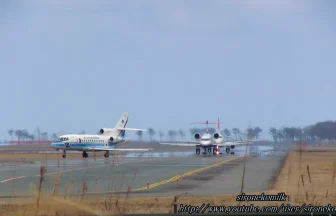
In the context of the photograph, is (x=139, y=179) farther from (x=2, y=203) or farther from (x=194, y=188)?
(x=2, y=203)

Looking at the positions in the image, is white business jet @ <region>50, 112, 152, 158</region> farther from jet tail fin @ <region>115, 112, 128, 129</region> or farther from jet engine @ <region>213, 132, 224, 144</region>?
jet engine @ <region>213, 132, 224, 144</region>

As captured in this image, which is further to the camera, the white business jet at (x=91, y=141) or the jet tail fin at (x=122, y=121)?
the jet tail fin at (x=122, y=121)

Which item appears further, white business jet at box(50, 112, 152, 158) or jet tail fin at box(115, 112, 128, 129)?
jet tail fin at box(115, 112, 128, 129)

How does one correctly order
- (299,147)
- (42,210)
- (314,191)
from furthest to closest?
(314,191)
(299,147)
(42,210)

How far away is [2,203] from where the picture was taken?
16094 mm

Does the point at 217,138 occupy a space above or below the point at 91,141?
above

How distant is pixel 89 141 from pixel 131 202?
44.4 meters

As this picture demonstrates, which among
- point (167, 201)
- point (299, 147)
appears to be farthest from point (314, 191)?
point (299, 147)

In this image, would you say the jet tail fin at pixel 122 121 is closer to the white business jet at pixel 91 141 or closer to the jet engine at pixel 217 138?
the white business jet at pixel 91 141

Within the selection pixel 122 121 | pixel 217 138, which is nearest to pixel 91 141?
pixel 122 121

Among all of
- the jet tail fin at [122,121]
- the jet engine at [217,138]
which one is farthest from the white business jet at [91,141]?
the jet engine at [217,138]

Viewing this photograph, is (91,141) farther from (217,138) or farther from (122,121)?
(217,138)

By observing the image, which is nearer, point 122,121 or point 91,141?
point 91,141

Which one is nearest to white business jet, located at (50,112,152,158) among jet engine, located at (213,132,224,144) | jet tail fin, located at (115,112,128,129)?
jet tail fin, located at (115,112,128,129)
